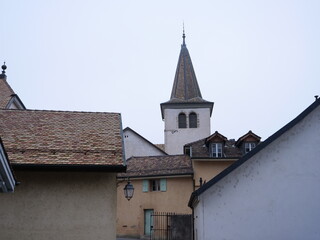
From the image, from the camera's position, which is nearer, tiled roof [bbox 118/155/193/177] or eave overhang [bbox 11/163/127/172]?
eave overhang [bbox 11/163/127/172]

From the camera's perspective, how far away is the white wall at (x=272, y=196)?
47.1 feet

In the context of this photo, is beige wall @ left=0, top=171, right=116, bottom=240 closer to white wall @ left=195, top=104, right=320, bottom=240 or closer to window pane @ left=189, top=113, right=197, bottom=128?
white wall @ left=195, top=104, right=320, bottom=240

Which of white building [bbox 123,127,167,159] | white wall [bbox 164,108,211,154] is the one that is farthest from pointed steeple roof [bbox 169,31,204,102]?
white building [bbox 123,127,167,159]

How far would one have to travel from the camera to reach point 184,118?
5000 cm

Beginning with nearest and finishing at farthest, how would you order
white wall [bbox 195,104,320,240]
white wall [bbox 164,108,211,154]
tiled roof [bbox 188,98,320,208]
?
white wall [bbox 195,104,320,240], tiled roof [bbox 188,98,320,208], white wall [bbox 164,108,211,154]

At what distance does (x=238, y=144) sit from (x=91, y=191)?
23.8 meters

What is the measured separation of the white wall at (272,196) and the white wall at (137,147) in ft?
94.3

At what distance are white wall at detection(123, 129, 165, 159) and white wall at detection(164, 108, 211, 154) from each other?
5.35m

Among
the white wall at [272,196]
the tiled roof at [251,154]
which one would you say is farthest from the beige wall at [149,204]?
the tiled roof at [251,154]

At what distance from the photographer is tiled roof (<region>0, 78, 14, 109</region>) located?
22.2m

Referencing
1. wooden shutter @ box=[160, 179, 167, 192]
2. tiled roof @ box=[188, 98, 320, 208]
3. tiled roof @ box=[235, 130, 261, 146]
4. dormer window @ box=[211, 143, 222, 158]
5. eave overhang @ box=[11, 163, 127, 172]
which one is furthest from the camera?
tiled roof @ box=[235, 130, 261, 146]

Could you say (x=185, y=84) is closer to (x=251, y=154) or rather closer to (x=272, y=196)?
(x=251, y=154)

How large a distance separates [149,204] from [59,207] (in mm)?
22185

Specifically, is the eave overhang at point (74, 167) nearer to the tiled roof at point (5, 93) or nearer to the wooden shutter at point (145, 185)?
the tiled roof at point (5, 93)
